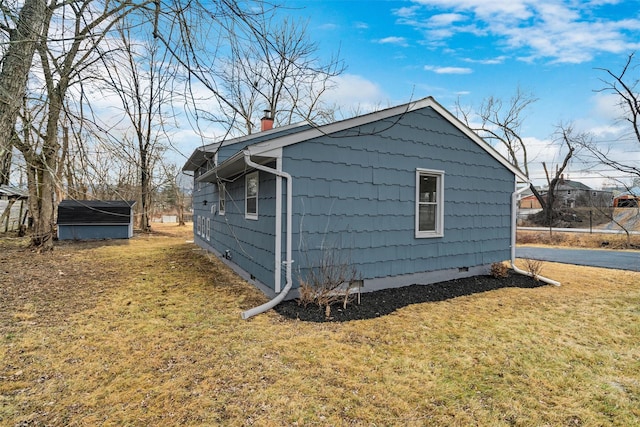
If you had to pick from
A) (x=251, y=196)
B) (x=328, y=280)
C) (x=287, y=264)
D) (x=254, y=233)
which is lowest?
(x=328, y=280)

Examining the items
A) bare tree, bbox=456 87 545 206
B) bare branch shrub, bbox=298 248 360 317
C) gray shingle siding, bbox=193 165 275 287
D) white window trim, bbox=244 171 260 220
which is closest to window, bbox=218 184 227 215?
gray shingle siding, bbox=193 165 275 287

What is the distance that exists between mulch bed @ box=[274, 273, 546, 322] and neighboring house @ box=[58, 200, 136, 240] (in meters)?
11.1

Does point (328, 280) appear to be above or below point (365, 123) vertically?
below

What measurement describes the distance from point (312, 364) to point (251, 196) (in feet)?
12.6

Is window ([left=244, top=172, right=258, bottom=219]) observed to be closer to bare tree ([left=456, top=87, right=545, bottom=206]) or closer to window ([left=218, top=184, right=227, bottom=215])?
window ([left=218, top=184, right=227, bottom=215])

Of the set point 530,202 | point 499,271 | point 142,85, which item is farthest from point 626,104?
point 530,202

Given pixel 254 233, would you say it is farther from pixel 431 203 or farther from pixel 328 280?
pixel 431 203

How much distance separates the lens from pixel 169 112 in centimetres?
287

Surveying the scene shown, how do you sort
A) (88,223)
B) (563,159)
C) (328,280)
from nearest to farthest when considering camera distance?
(328,280) < (88,223) < (563,159)

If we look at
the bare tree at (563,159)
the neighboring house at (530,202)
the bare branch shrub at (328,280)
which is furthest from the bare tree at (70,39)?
the neighboring house at (530,202)

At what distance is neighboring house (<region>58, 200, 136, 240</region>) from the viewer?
13.4 m

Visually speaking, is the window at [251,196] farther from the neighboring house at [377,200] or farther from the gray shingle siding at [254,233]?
the gray shingle siding at [254,233]

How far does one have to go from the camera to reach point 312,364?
10.9 feet

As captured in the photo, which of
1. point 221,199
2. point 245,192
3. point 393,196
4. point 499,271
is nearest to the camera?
point 393,196
